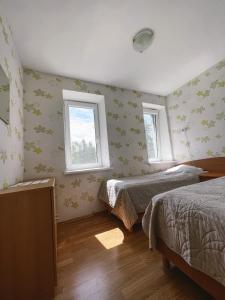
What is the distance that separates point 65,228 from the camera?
78.5 inches

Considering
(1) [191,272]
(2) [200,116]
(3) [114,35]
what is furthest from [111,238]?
(2) [200,116]

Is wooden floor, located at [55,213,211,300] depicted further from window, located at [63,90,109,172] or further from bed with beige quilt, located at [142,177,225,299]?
window, located at [63,90,109,172]

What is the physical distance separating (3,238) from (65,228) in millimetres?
1191

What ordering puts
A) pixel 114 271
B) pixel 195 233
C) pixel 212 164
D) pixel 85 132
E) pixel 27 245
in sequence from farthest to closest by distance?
pixel 85 132 < pixel 212 164 < pixel 114 271 < pixel 27 245 < pixel 195 233

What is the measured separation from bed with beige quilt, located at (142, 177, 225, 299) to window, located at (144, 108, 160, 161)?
90.1 inches

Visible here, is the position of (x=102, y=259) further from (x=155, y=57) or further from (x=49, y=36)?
(x=155, y=57)

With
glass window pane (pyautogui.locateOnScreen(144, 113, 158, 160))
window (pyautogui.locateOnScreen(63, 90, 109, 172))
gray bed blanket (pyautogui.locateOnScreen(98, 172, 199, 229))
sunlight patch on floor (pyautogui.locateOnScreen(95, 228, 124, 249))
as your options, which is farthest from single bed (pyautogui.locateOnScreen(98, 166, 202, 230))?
glass window pane (pyautogui.locateOnScreen(144, 113, 158, 160))

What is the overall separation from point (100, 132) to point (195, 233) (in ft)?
7.27

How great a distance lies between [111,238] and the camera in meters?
1.68

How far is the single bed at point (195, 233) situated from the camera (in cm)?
71

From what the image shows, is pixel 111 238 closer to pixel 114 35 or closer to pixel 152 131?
pixel 114 35

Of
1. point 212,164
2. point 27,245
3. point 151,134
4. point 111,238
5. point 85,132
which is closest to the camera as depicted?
point 27,245

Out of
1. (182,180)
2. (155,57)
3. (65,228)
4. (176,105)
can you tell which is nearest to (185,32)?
(155,57)

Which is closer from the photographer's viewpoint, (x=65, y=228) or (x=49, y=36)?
(x=49, y=36)
